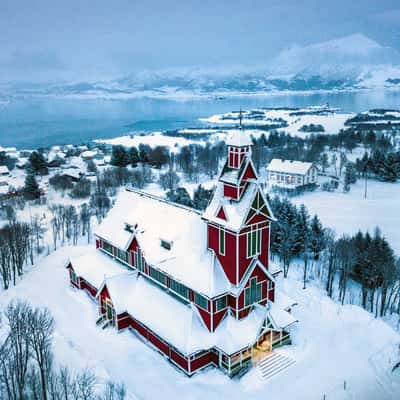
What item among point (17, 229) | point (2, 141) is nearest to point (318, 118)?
point (2, 141)

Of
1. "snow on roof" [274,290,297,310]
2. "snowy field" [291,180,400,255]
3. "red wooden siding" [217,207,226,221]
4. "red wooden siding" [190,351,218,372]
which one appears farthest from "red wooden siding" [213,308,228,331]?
"snowy field" [291,180,400,255]

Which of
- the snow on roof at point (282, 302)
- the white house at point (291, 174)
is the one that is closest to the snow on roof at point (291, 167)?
the white house at point (291, 174)

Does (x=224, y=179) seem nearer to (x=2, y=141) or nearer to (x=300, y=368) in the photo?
(x=300, y=368)

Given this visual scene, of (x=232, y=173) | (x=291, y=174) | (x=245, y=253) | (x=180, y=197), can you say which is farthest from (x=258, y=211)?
(x=291, y=174)

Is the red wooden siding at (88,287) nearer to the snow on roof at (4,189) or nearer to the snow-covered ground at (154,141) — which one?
the snow on roof at (4,189)

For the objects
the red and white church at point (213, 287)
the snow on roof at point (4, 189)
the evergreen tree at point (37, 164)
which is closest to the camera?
the red and white church at point (213, 287)

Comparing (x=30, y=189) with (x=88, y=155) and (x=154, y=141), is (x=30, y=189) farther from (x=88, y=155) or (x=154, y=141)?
(x=154, y=141)
